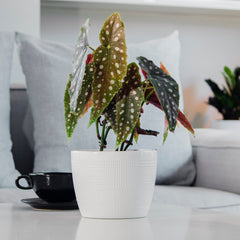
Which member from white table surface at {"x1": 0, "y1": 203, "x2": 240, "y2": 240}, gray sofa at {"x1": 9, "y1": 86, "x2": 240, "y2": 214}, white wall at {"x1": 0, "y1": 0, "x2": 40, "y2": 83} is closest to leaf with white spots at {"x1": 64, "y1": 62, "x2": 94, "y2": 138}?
white table surface at {"x1": 0, "y1": 203, "x2": 240, "y2": 240}

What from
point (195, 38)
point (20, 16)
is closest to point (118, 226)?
point (20, 16)

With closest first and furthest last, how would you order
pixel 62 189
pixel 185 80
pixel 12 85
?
pixel 62 189 < pixel 12 85 < pixel 185 80

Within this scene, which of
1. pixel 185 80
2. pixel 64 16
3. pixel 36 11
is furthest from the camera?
pixel 185 80

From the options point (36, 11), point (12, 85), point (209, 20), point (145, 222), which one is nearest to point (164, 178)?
point (12, 85)

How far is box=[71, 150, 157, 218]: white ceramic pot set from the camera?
30.5 inches

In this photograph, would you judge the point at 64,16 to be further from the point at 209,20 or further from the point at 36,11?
the point at 209,20

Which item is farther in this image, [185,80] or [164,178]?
[185,80]

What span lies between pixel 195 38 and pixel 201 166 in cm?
146

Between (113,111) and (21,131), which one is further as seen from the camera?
(21,131)

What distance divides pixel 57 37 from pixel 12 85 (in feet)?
3.10

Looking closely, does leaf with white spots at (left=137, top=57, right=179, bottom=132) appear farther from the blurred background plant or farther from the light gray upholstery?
the blurred background plant

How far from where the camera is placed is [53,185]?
0.92 meters

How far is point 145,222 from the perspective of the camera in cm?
77

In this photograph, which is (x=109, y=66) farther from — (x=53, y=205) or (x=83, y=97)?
(x=53, y=205)
